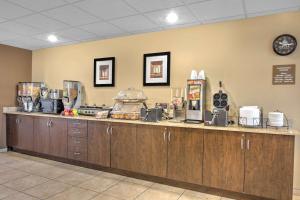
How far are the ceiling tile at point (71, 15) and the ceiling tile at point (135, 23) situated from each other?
1.23 ft

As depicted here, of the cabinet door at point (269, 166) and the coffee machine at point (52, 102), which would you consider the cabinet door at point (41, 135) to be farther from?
the cabinet door at point (269, 166)

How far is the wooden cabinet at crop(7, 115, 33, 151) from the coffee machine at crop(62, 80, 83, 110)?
828mm

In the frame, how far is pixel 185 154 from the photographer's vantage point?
2.83m

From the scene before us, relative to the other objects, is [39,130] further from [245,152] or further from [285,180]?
[285,180]

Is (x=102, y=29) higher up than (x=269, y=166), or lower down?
higher up

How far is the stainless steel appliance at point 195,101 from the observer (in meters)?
3.02

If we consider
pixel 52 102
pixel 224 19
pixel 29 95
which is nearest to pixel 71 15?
pixel 52 102

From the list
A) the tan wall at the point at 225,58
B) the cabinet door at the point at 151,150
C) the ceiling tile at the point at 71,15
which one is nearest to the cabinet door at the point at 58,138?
the tan wall at the point at 225,58

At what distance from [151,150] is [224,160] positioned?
101 cm

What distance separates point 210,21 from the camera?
311cm

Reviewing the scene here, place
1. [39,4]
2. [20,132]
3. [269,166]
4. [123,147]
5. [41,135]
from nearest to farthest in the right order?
1. [269,166]
2. [39,4]
3. [123,147]
4. [41,135]
5. [20,132]

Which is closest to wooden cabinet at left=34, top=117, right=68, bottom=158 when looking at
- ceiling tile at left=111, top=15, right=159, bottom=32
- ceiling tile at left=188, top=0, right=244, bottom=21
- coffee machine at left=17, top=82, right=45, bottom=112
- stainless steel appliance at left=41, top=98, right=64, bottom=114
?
stainless steel appliance at left=41, top=98, right=64, bottom=114

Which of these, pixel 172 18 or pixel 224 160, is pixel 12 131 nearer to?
pixel 172 18

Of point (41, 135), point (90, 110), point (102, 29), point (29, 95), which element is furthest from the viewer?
point (29, 95)
